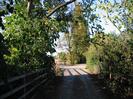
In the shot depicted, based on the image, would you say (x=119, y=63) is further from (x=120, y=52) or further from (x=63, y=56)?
(x=63, y=56)

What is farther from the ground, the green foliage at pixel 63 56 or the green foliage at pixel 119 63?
the green foliage at pixel 63 56

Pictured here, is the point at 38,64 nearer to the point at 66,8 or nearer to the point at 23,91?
the point at 23,91

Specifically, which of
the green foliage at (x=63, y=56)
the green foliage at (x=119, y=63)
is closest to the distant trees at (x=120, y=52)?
the green foliage at (x=119, y=63)

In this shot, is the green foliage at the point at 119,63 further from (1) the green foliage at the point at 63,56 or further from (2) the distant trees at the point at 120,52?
(1) the green foliage at the point at 63,56

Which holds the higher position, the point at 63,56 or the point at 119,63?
the point at 63,56

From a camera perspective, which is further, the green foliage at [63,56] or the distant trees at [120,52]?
the green foliage at [63,56]

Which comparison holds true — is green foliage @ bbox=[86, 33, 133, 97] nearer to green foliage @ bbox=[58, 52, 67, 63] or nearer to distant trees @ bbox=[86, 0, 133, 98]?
distant trees @ bbox=[86, 0, 133, 98]

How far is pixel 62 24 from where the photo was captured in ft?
85.4

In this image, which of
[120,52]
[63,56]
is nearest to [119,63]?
[120,52]

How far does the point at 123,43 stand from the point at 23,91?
9.24m

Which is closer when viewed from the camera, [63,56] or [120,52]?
[120,52]

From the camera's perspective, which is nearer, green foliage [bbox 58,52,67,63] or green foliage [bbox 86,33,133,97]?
green foliage [bbox 86,33,133,97]

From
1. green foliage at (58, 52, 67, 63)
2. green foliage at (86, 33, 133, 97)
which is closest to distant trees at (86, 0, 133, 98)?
green foliage at (86, 33, 133, 97)

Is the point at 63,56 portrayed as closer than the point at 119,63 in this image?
No
